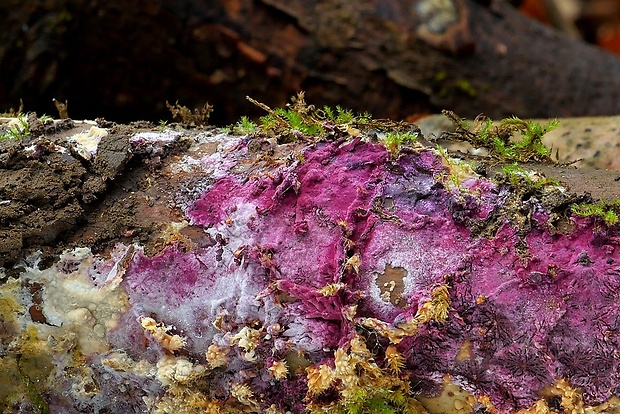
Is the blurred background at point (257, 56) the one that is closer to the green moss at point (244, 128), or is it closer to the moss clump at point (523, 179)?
the green moss at point (244, 128)

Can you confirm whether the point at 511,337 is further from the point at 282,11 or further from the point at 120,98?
the point at 120,98

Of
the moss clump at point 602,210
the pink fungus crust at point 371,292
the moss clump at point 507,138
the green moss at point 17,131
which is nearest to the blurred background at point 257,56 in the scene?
the moss clump at point 507,138

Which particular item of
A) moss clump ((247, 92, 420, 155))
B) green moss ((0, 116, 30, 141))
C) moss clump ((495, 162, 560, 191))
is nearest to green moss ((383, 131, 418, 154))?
moss clump ((247, 92, 420, 155))

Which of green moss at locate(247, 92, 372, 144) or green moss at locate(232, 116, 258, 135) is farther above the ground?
green moss at locate(247, 92, 372, 144)

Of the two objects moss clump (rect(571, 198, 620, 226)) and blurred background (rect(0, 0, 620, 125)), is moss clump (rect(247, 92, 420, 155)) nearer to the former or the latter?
moss clump (rect(571, 198, 620, 226))

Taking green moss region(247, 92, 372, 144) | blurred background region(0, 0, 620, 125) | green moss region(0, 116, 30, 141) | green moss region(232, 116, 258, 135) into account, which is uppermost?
green moss region(247, 92, 372, 144)

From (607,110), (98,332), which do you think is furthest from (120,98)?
(607,110)

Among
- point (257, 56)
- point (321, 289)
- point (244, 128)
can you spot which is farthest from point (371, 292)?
point (257, 56)
